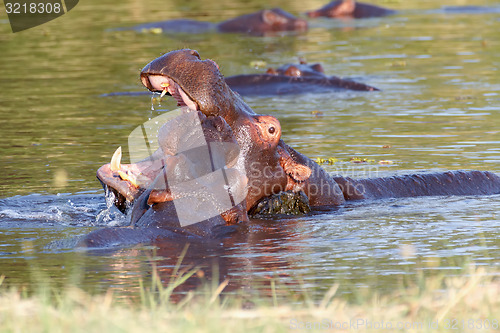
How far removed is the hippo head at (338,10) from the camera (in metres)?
23.7

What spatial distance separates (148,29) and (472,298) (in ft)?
57.6

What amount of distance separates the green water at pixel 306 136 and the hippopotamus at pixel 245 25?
62 cm

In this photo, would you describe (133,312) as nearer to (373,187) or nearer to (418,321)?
(418,321)

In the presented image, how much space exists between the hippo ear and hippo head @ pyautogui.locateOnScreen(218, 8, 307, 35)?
13891mm

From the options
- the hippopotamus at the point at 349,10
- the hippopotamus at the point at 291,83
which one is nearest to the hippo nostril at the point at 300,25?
the hippopotamus at the point at 349,10

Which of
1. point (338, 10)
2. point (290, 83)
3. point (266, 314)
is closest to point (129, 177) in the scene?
point (266, 314)

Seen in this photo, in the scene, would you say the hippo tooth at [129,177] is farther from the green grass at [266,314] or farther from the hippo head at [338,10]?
the hippo head at [338,10]

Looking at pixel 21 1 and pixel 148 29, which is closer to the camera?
pixel 148 29

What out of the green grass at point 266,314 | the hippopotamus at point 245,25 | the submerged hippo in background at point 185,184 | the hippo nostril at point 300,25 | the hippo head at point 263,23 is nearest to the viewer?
the green grass at point 266,314

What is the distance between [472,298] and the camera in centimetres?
413

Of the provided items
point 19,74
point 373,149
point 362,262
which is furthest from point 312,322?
point 19,74

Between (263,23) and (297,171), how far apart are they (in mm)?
14448

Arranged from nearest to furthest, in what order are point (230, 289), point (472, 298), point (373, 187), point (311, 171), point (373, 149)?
point (472, 298) → point (230, 289) → point (311, 171) → point (373, 187) → point (373, 149)

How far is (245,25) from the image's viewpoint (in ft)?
68.5
